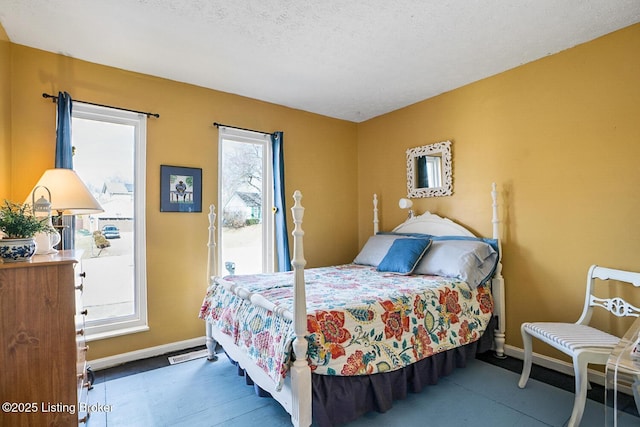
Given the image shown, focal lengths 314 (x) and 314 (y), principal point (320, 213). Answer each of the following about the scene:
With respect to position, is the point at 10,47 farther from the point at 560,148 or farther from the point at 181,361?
the point at 560,148

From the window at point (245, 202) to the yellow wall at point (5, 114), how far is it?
158 cm

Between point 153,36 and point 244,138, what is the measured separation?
4.32ft

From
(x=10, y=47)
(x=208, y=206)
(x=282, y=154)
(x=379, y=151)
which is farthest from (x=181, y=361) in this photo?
(x=379, y=151)

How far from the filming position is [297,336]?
64.2 inches

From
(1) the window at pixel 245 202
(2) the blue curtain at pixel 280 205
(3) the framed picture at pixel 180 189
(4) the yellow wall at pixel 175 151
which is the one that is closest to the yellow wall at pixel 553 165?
(4) the yellow wall at pixel 175 151

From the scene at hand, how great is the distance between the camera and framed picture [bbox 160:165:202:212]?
9.66ft

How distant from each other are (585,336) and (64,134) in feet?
12.8

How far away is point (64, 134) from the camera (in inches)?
95.4

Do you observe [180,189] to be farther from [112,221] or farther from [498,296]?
[498,296]

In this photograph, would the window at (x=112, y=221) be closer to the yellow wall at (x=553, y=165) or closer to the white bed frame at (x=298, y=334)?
the white bed frame at (x=298, y=334)

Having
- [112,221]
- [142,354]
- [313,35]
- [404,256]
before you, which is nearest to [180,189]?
[112,221]

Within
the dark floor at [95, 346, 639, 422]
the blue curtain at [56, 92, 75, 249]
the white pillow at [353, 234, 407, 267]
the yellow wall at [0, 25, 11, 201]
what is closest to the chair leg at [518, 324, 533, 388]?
the dark floor at [95, 346, 639, 422]

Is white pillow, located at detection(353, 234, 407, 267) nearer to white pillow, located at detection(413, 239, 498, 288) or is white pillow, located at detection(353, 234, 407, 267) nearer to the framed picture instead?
white pillow, located at detection(413, 239, 498, 288)

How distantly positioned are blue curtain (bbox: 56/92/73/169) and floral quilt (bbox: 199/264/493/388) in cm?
150
